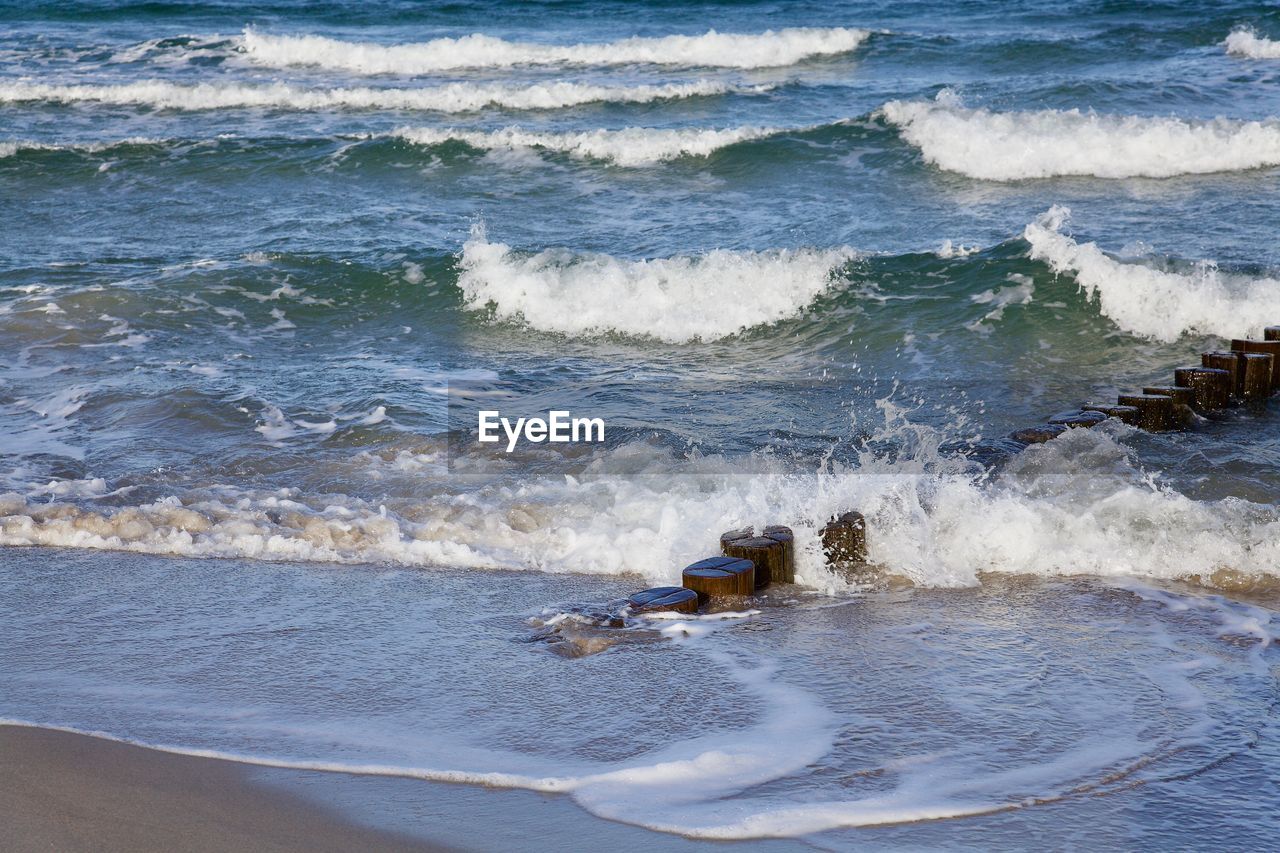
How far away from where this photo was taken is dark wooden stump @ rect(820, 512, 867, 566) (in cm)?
501

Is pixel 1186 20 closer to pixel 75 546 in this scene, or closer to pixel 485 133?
pixel 485 133

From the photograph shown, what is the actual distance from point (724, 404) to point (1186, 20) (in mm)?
14972

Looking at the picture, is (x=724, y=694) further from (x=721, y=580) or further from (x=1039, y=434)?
(x=1039, y=434)

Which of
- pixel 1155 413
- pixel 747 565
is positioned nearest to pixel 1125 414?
pixel 1155 413

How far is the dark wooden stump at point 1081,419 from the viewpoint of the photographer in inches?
250

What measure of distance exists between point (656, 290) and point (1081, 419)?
162 inches

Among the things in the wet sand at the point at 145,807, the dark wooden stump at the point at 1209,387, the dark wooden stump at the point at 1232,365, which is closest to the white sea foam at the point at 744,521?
the dark wooden stump at the point at 1209,387

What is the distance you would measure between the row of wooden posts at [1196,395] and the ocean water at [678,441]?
5.6 inches

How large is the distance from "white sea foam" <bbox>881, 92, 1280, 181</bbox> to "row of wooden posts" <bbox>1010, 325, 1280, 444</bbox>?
5812 mm

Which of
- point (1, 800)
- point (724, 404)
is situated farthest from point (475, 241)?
point (1, 800)

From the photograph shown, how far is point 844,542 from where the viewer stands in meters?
5.02

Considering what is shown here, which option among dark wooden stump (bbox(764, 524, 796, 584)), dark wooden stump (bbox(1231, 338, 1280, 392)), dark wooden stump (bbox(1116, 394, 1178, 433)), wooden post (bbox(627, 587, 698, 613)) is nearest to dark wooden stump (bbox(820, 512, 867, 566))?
dark wooden stump (bbox(764, 524, 796, 584))

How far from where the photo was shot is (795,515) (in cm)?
528

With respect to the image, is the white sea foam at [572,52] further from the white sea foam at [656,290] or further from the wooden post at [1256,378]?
the wooden post at [1256,378]
